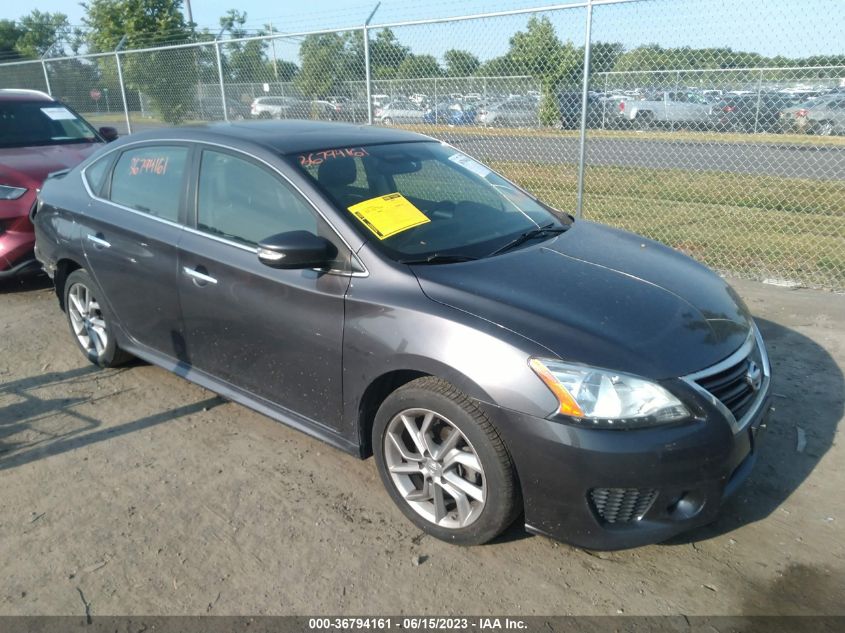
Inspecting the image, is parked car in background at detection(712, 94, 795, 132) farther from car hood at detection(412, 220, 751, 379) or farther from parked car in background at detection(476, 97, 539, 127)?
car hood at detection(412, 220, 751, 379)

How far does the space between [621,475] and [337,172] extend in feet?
6.48

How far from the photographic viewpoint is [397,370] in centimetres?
283

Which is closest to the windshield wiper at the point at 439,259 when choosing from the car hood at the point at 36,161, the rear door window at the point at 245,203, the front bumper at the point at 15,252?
the rear door window at the point at 245,203

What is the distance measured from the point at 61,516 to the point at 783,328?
499 cm

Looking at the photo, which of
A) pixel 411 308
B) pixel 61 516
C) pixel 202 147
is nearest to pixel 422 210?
pixel 411 308

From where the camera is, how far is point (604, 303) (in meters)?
2.82

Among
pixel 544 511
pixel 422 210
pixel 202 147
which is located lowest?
pixel 544 511

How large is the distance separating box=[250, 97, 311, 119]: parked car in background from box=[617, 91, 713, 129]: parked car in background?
4820mm

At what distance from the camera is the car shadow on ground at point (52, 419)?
368cm

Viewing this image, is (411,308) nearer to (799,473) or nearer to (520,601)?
(520,601)

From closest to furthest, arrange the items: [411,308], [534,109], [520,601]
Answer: [520,601]
[411,308]
[534,109]

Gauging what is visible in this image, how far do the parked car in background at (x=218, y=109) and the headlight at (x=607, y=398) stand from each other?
376 inches

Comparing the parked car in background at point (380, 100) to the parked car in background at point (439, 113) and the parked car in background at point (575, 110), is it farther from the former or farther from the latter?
the parked car in background at point (575, 110)

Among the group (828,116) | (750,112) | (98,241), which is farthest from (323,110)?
(828,116)
